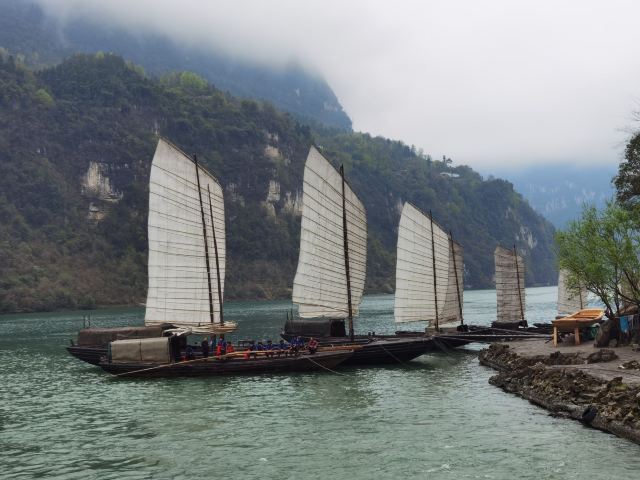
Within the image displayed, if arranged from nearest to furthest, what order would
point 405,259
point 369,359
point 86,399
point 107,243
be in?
point 86,399 → point 369,359 → point 405,259 → point 107,243

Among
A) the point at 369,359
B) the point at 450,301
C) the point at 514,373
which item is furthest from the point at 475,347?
the point at 514,373

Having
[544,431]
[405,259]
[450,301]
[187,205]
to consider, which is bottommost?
[544,431]

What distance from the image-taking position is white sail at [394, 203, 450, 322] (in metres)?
48.7

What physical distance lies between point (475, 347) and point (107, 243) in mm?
161751

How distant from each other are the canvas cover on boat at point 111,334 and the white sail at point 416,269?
1829 cm

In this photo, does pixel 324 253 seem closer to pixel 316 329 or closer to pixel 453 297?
pixel 316 329

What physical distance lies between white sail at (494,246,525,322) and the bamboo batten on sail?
30.8 metres

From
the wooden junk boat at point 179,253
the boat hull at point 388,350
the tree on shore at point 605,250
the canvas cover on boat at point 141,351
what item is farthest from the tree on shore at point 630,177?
the canvas cover on boat at point 141,351

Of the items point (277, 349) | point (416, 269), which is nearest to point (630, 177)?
point (416, 269)

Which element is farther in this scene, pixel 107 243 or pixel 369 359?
pixel 107 243

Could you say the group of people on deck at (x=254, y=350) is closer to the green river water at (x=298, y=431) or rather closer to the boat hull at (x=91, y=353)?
the green river water at (x=298, y=431)

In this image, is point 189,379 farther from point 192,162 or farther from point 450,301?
point 450,301

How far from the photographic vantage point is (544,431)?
75.6ft

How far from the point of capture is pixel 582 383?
1062 inches
